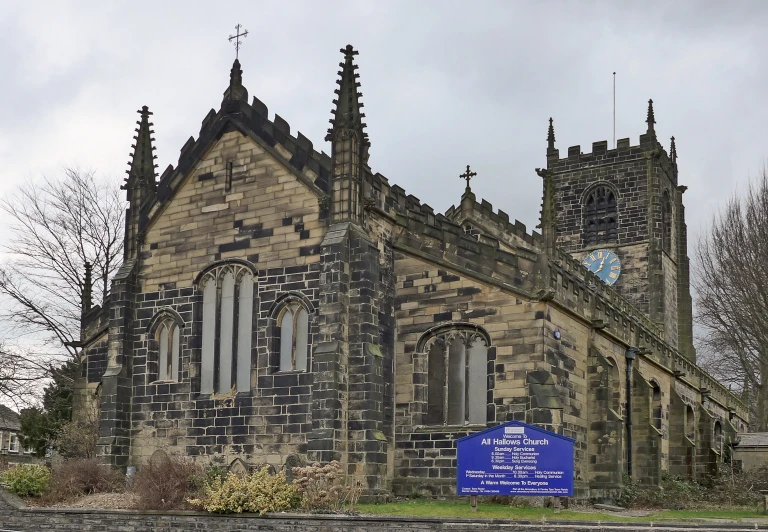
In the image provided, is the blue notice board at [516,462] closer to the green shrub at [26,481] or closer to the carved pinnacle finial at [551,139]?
the green shrub at [26,481]

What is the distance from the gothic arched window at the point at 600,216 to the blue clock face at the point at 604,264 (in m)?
0.71

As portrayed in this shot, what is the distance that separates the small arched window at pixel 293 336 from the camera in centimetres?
2512

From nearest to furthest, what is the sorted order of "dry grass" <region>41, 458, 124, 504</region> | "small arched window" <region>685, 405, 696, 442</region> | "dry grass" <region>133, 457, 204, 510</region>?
"dry grass" <region>133, 457, 204, 510</region>
"dry grass" <region>41, 458, 124, 504</region>
"small arched window" <region>685, 405, 696, 442</region>

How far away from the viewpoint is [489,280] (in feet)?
81.3

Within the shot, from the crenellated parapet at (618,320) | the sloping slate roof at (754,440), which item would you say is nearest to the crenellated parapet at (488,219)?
the crenellated parapet at (618,320)

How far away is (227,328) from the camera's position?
2686cm

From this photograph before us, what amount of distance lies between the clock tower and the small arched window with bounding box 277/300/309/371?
26.0 m

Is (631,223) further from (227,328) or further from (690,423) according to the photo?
(227,328)

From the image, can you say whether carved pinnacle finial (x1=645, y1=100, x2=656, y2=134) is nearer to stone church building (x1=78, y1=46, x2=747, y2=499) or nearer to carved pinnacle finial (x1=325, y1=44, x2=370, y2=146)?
stone church building (x1=78, y1=46, x2=747, y2=499)

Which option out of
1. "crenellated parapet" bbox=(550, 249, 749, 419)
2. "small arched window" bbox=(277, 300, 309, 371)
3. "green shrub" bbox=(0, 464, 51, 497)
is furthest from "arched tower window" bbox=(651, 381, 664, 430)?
"green shrub" bbox=(0, 464, 51, 497)

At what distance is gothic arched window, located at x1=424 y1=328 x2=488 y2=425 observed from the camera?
24875 mm

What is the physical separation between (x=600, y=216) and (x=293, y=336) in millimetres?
29500

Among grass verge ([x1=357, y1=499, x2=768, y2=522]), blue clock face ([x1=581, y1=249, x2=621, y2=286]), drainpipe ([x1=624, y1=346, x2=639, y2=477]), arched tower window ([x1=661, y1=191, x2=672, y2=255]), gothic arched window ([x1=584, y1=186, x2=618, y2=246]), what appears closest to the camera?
grass verge ([x1=357, y1=499, x2=768, y2=522])

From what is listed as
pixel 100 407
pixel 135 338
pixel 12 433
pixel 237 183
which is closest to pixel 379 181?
pixel 237 183
